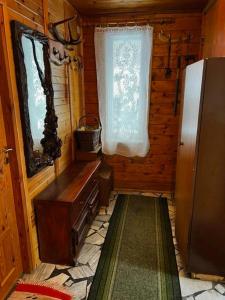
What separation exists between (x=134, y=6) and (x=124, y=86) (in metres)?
0.93

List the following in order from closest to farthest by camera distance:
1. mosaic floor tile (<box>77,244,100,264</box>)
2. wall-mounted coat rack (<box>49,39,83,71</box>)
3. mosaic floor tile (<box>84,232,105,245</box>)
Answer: mosaic floor tile (<box>77,244,100,264</box>) < wall-mounted coat rack (<box>49,39,83,71</box>) < mosaic floor tile (<box>84,232,105,245</box>)

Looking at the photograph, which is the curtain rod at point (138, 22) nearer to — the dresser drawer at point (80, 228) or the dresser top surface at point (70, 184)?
the dresser top surface at point (70, 184)

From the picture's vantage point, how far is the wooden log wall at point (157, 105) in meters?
2.92

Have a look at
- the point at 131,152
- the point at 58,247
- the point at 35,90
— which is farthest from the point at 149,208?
the point at 35,90

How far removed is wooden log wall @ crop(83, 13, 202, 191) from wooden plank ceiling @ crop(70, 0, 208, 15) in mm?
83

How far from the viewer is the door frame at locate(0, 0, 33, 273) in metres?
1.51

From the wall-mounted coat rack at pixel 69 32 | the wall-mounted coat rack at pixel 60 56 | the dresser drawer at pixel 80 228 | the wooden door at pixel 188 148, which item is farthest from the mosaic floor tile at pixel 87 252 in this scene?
the wall-mounted coat rack at pixel 69 32

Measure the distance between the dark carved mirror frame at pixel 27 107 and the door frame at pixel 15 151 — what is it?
6 centimetres

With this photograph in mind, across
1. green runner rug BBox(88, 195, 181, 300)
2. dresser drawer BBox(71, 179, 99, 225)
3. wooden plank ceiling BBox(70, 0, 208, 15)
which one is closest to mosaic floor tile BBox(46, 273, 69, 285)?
green runner rug BBox(88, 195, 181, 300)

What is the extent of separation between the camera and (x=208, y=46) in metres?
2.58

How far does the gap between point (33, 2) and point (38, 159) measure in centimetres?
127

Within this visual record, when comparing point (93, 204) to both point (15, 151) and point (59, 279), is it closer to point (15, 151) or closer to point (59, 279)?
point (59, 279)

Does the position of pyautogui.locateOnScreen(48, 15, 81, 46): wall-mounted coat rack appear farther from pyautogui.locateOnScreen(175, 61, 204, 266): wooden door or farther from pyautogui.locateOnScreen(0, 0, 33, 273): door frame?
pyautogui.locateOnScreen(175, 61, 204, 266): wooden door

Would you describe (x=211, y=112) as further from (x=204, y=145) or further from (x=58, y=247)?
(x=58, y=247)
